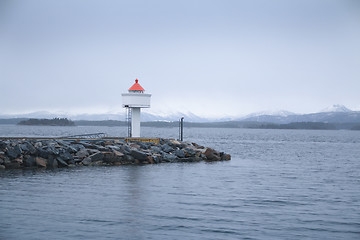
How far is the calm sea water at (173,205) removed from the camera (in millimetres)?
12862

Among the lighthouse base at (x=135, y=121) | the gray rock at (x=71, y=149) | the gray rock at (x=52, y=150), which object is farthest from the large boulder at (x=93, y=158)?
the lighthouse base at (x=135, y=121)

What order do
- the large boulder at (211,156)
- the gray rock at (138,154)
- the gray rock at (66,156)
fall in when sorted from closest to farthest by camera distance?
the gray rock at (66,156)
the gray rock at (138,154)
the large boulder at (211,156)

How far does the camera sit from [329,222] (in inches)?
567

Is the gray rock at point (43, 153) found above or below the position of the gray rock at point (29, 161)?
above

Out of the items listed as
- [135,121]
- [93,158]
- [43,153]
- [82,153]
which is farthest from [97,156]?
[135,121]

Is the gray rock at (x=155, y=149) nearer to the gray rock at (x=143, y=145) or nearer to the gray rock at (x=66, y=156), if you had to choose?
the gray rock at (x=143, y=145)

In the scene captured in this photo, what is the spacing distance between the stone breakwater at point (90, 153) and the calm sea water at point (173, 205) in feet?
6.31

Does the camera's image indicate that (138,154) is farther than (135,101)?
No

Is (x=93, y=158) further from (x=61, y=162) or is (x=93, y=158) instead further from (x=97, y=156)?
(x=61, y=162)

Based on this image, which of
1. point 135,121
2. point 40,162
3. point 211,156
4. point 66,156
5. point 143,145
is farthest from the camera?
point 211,156

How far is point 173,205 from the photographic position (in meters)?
16.6

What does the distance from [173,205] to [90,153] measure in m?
15.3

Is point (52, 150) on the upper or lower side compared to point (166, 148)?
upper

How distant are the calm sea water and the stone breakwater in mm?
1922
